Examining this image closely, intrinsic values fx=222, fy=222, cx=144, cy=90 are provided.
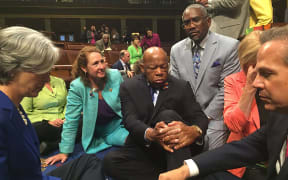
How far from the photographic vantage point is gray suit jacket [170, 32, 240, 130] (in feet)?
6.01

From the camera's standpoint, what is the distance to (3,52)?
878 millimetres

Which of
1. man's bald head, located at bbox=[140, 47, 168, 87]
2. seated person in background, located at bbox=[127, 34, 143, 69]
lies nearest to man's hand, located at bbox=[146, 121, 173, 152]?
man's bald head, located at bbox=[140, 47, 168, 87]

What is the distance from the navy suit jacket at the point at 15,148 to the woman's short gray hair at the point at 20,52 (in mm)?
108

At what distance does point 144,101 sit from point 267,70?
3.24 ft

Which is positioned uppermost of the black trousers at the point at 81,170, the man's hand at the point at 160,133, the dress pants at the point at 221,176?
the man's hand at the point at 160,133

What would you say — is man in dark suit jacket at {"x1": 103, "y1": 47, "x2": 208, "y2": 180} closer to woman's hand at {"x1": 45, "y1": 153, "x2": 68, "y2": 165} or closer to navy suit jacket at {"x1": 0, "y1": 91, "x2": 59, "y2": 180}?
woman's hand at {"x1": 45, "y1": 153, "x2": 68, "y2": 165}

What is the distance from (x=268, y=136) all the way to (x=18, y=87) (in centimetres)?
109

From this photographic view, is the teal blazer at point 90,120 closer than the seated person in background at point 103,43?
Yes

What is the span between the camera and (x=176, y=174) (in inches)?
35.9

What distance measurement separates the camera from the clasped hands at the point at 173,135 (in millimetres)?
1280

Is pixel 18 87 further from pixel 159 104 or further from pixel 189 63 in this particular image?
pixel 189 63

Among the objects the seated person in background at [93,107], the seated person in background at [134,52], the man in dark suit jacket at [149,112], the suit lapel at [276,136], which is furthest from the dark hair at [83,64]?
the seated person in background at [134,52]

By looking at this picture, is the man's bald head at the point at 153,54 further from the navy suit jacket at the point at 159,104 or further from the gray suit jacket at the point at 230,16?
the gray suit jacket at the point at 230,16

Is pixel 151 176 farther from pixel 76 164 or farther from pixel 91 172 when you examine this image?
pixel 76 164
